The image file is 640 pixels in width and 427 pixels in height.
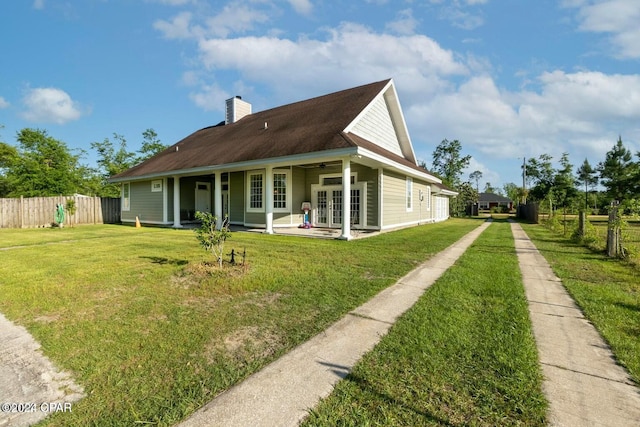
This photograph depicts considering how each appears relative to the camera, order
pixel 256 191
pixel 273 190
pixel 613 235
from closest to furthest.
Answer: pixel 613 235 < pixel 273 190 < pixel 256 191

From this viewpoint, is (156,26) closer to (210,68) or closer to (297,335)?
(210,68)

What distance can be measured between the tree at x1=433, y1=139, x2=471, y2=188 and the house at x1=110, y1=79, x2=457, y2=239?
108 ft

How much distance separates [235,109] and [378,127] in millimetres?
10869

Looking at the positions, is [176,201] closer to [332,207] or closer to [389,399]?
[332,207]

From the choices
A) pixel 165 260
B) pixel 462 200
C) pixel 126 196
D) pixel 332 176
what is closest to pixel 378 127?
pixel 332 176

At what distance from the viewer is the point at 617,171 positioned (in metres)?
32.4

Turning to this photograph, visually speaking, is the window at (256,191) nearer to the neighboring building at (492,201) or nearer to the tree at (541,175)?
the tree at (541,175)

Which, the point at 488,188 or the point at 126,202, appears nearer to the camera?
the point at 126,202

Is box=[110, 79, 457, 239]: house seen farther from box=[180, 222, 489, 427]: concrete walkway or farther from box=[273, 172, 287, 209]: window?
box=[180, 222, 489, 427]: concrete walkway

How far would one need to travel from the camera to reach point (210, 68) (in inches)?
619

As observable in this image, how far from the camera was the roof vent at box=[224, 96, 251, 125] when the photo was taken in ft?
65.2

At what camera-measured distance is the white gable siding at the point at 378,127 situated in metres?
12.5

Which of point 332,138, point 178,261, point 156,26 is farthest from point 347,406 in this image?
point 156,26

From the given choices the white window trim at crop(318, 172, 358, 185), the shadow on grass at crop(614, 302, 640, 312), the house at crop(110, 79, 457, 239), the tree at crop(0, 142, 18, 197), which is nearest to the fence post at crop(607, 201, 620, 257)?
the shadow on grass at crop(614, 302, 640, 312)
